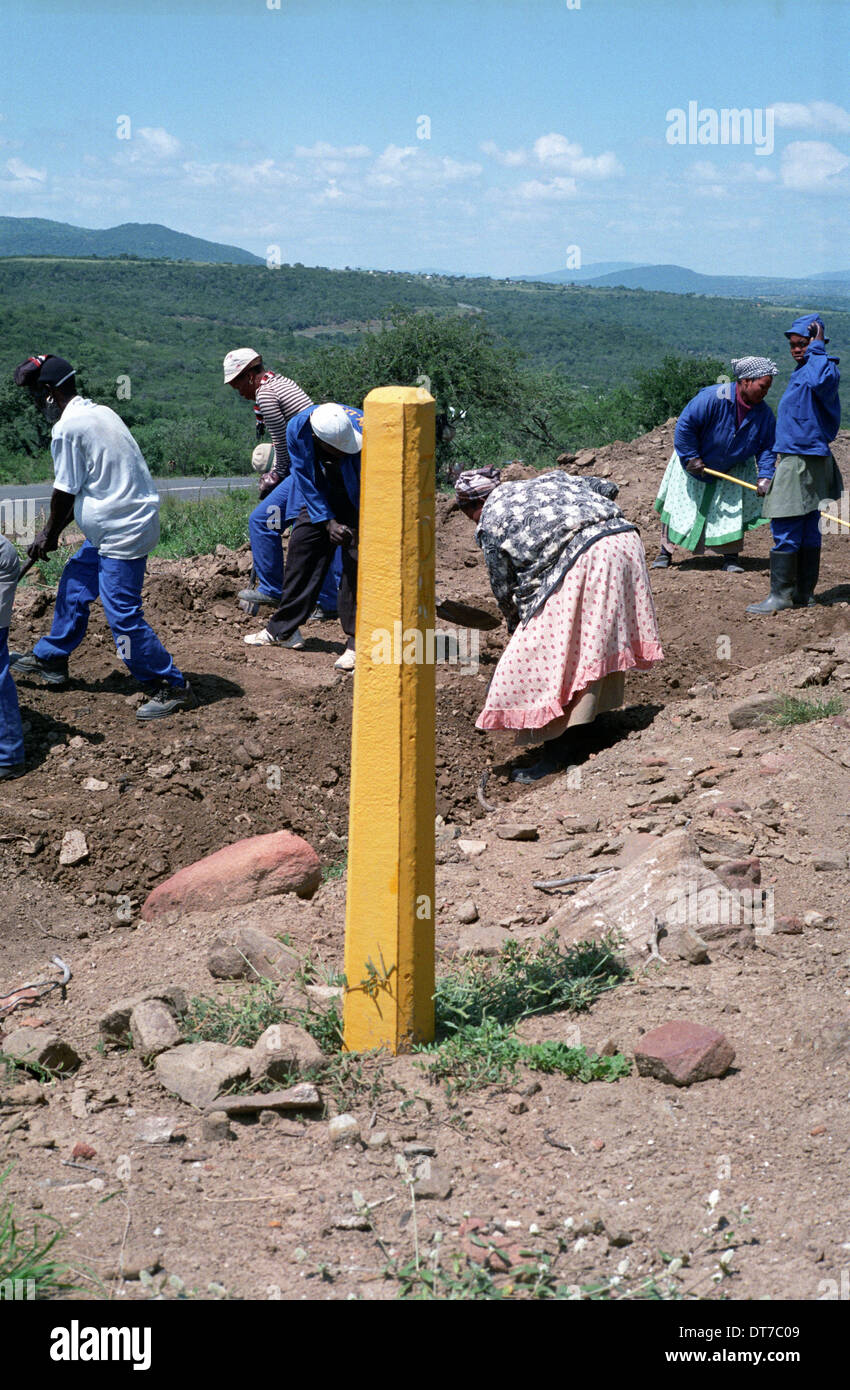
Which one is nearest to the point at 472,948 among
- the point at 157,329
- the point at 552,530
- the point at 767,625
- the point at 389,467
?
the point at 389,467

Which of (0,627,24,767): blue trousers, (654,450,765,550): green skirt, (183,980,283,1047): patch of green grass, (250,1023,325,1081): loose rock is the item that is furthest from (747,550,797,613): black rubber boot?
(250,1023,325,1081): loose rock

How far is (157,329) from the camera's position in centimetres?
5919

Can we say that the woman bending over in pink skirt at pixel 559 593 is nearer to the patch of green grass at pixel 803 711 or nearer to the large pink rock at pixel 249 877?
the patch of green grass at pixel 803 711

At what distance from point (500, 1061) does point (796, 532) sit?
5.39 metres

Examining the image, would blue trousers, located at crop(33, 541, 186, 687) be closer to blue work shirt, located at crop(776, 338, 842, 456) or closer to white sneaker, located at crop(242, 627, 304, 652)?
white sneaker, located at crop(242, 627, 304, 652)

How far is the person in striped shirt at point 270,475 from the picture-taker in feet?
23.3

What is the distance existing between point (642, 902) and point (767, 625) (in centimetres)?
421

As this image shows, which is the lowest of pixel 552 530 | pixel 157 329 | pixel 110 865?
pixel 110 865

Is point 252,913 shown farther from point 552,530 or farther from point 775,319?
point 775,319

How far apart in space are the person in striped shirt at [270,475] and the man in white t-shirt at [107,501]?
1254mm

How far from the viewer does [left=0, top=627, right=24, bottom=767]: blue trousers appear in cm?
513

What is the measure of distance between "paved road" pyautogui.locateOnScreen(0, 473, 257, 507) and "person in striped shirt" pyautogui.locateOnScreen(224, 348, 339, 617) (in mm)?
11664

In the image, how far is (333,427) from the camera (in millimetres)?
6402

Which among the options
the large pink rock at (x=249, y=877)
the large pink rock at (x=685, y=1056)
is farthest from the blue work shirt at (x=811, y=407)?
the large pink rock at (x=685, y=1056)
